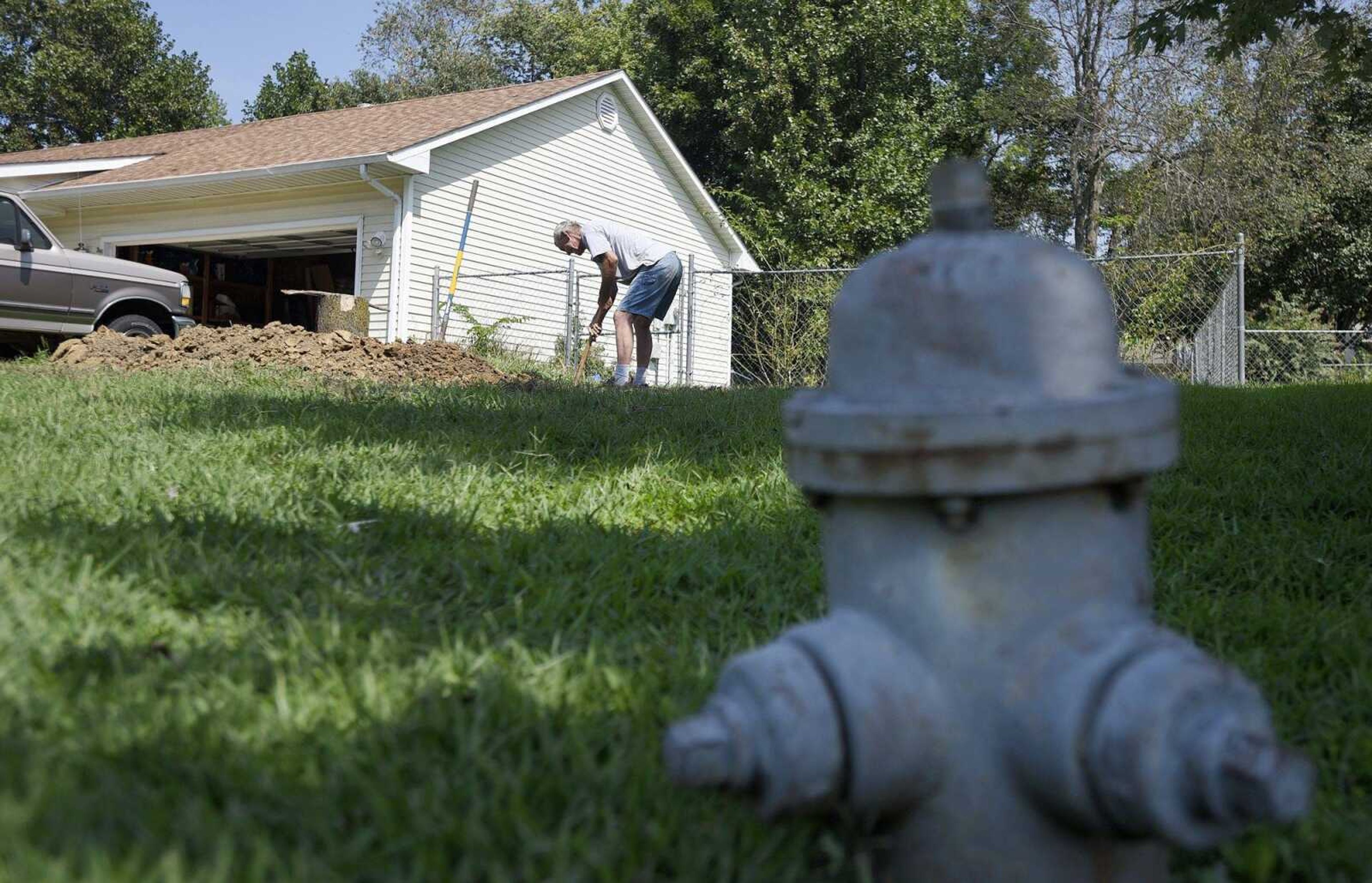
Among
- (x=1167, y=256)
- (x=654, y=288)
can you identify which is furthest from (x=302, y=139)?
(x=1167, y=256)

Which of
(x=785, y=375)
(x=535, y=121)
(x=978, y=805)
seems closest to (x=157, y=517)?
(x=978, y=805)

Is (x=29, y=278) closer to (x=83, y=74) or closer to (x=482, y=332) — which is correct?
(x=482, y=332)

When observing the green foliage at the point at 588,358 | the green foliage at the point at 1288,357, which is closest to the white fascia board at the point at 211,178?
the green foliage at the point at 588,358

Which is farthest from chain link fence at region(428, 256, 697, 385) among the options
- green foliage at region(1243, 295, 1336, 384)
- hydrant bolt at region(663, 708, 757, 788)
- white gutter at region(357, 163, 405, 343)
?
hydrant bolt at region(663, 708, 757, 788)

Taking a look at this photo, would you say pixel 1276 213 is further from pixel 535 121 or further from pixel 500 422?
pixel 500 422

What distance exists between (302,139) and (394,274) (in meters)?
4.34

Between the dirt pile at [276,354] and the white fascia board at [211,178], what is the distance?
5143mm

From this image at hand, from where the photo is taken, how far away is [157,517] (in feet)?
9.81

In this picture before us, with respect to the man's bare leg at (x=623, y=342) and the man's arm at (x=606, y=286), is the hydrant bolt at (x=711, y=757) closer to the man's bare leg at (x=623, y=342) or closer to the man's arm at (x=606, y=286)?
the man's bare leg at (x=623, y=342)

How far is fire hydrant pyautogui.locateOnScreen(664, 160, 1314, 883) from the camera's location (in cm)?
121

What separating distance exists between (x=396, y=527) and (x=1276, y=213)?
91.5ft

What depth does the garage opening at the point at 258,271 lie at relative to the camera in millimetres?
18562

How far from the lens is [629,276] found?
10188 mm

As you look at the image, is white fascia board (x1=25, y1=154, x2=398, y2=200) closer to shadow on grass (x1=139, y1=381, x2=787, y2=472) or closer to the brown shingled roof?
the brown shingled roof
